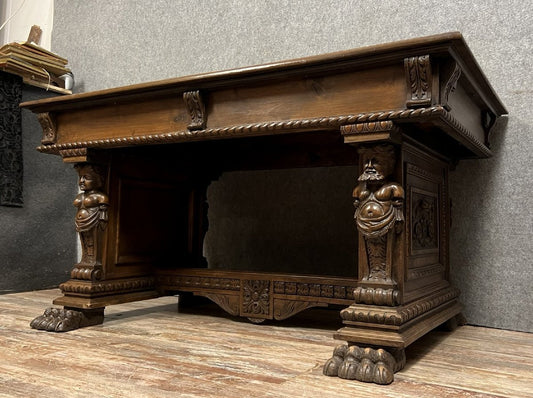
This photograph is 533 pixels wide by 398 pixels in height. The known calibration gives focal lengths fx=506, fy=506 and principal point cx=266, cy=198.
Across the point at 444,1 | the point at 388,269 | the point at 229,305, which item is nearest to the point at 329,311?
the point at 229,305

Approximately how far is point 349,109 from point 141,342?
842 millimetres

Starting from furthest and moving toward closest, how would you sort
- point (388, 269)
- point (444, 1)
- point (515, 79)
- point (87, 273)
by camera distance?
point (444, 1) → point (515, 79) → point (87, 273) → point (388, 269)

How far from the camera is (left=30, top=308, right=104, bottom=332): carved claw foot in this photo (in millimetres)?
1559

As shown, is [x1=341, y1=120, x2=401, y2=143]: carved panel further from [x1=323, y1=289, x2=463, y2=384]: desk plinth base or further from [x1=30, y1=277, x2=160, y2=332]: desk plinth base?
[x1=30, y1=277, x2=160, y2=332]: desk plinth base

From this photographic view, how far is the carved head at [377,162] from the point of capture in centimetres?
119

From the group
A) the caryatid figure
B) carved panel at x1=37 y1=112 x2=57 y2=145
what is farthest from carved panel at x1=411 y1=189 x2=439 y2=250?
carved panel at x1=37 y1=112 x2=57 y2=145

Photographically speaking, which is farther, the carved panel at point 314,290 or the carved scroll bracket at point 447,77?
the carved panel at point 314,290

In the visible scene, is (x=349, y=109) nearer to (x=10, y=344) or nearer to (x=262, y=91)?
(x=262, y=91)

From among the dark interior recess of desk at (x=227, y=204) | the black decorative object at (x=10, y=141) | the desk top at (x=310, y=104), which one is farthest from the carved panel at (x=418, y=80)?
the black decorative object at (x=10, y=141)

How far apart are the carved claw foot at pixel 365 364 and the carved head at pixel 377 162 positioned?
1.29 ft

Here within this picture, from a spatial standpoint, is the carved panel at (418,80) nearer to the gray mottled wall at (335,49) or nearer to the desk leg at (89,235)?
the gray mottled wall at (335,49)

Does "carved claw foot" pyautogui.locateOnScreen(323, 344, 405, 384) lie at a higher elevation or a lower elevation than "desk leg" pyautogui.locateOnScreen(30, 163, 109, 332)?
lower

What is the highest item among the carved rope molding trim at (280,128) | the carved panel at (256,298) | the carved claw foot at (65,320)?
the carved rope molding trim at (280,128)

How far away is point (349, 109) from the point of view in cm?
122
